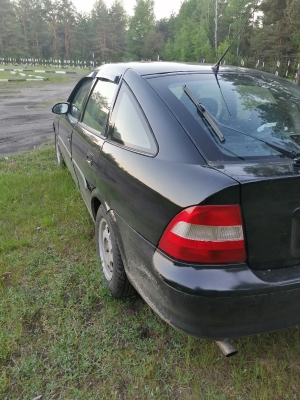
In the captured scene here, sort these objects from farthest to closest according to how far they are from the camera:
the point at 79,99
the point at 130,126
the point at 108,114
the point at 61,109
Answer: the point at 61,109, the point at 79,99, the point at 108,114, the point at 130,126

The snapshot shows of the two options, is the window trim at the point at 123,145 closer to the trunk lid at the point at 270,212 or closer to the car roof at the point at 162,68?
the car roof at the point at 162,68

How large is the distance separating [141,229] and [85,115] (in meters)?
1.89

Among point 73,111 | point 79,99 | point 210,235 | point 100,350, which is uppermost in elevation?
point 79,99

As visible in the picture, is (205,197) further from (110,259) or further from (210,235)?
(110,259)

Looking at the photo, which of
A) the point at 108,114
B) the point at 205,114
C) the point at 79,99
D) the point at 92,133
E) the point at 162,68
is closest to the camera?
the point at 205,114

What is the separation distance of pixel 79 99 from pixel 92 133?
3.94ft

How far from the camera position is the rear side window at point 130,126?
6.73ft

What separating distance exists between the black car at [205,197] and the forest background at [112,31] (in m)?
45.3

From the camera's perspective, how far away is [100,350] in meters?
2.16

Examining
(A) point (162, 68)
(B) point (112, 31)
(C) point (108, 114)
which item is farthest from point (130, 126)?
(B) point (112, 31)

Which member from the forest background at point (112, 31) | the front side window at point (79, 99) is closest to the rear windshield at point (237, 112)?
the front side window at point (79, 99)

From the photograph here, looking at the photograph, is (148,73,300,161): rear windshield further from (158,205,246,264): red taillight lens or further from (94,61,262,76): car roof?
(158,205,246,264): red taillight lens

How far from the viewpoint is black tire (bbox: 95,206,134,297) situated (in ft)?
7.83

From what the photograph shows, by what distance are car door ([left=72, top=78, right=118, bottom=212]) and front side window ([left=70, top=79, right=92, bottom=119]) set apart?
→ 0.26m
